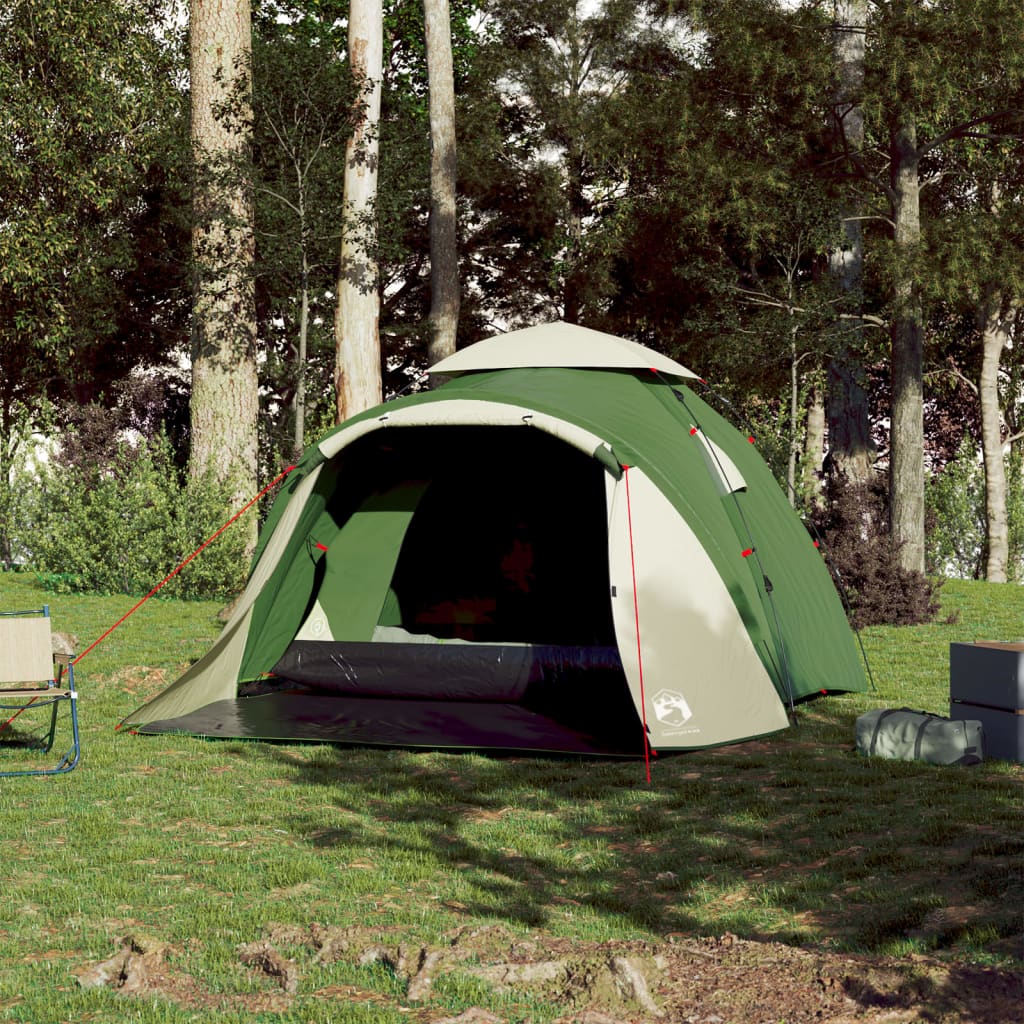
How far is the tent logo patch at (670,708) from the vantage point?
24.3ft

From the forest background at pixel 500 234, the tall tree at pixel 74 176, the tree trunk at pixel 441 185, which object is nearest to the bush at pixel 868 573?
the forest background at pixel 500 234

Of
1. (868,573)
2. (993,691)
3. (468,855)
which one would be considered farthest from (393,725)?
(868,573)

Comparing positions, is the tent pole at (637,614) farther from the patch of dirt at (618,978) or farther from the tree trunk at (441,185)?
the tree trunk at (441,185)

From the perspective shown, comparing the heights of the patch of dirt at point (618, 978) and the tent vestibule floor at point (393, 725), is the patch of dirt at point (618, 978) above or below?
below

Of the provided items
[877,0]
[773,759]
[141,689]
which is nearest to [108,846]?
[773,759]

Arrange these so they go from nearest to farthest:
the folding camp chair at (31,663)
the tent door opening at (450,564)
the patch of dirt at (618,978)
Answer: the patch of dirt at (618,978)
the folding camp chair at (31,663)
the tent door opening at (450,564)

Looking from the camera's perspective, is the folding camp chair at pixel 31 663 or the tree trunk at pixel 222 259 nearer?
the folding camp chair at pixel 31 663

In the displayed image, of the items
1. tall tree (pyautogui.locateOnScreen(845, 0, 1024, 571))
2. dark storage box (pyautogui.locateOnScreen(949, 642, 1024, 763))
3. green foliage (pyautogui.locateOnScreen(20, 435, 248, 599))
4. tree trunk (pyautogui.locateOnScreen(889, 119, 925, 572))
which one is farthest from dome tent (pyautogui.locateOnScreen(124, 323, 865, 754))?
tree trunk (pyautogui.locateOnScreen(889, 119, 925, 572))

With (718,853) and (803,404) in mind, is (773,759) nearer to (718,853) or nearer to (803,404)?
(718,853)

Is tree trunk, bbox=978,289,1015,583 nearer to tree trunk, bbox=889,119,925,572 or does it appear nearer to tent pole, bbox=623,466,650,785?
tree trunk, bbox=889,119,925,572

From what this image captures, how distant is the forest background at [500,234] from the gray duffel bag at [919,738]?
464 cm

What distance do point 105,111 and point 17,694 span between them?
1425 cm

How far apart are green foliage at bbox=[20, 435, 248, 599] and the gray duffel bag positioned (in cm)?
956

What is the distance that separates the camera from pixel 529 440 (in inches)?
399
